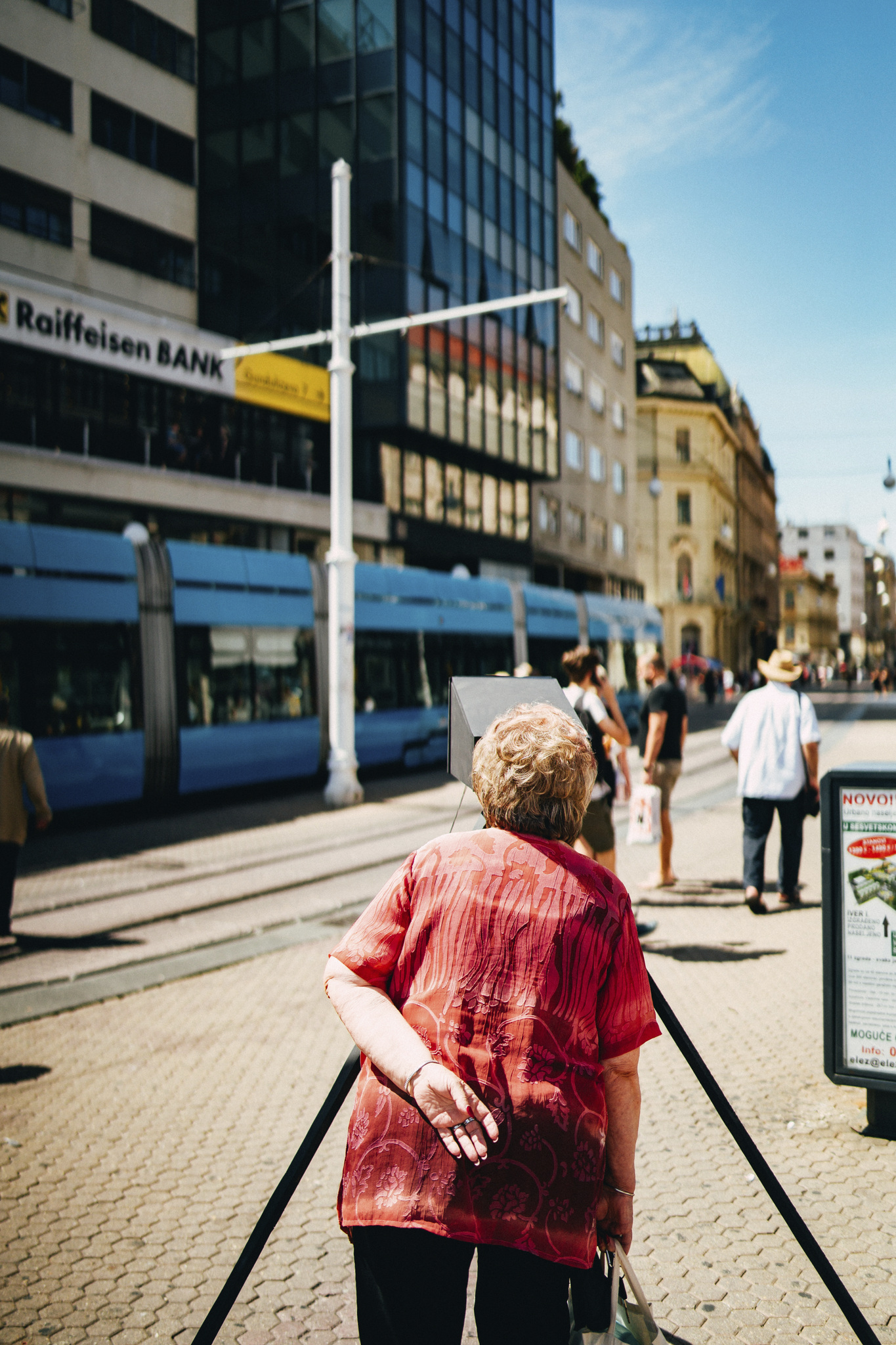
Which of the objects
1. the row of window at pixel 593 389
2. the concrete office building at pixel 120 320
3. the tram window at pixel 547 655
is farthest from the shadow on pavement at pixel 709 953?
the row of window at pixel 593 389

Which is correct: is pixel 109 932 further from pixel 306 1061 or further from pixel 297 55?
pixel 297 55

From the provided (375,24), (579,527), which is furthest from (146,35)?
(579,527)

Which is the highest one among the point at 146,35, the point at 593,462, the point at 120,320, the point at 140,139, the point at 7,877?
the point at 146,35

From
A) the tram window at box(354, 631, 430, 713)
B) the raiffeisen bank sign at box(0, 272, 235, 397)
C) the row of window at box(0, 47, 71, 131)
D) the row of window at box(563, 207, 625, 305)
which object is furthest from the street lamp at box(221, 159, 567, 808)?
the row of window at box(563, 207, 625, 305)

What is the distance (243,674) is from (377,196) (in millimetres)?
15832

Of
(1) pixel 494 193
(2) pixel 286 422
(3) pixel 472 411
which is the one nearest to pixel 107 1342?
(2) pixel 286 422

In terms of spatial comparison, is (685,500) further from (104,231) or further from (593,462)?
(104,231)

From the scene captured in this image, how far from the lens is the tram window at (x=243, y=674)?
44.0ft

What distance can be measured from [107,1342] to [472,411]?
28144mm

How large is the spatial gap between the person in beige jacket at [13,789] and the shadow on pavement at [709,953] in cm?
397

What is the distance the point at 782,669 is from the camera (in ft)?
23.8

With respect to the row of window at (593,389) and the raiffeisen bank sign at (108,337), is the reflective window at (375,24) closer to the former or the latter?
the raiffeisen bank sign at (108,337)

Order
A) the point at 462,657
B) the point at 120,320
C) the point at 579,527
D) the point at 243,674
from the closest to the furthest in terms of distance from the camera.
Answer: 1. the point at 243,674
2. the point at 120,320
3. the point at 462,657
4. the point at 579,527

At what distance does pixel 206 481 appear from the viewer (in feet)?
76.9
